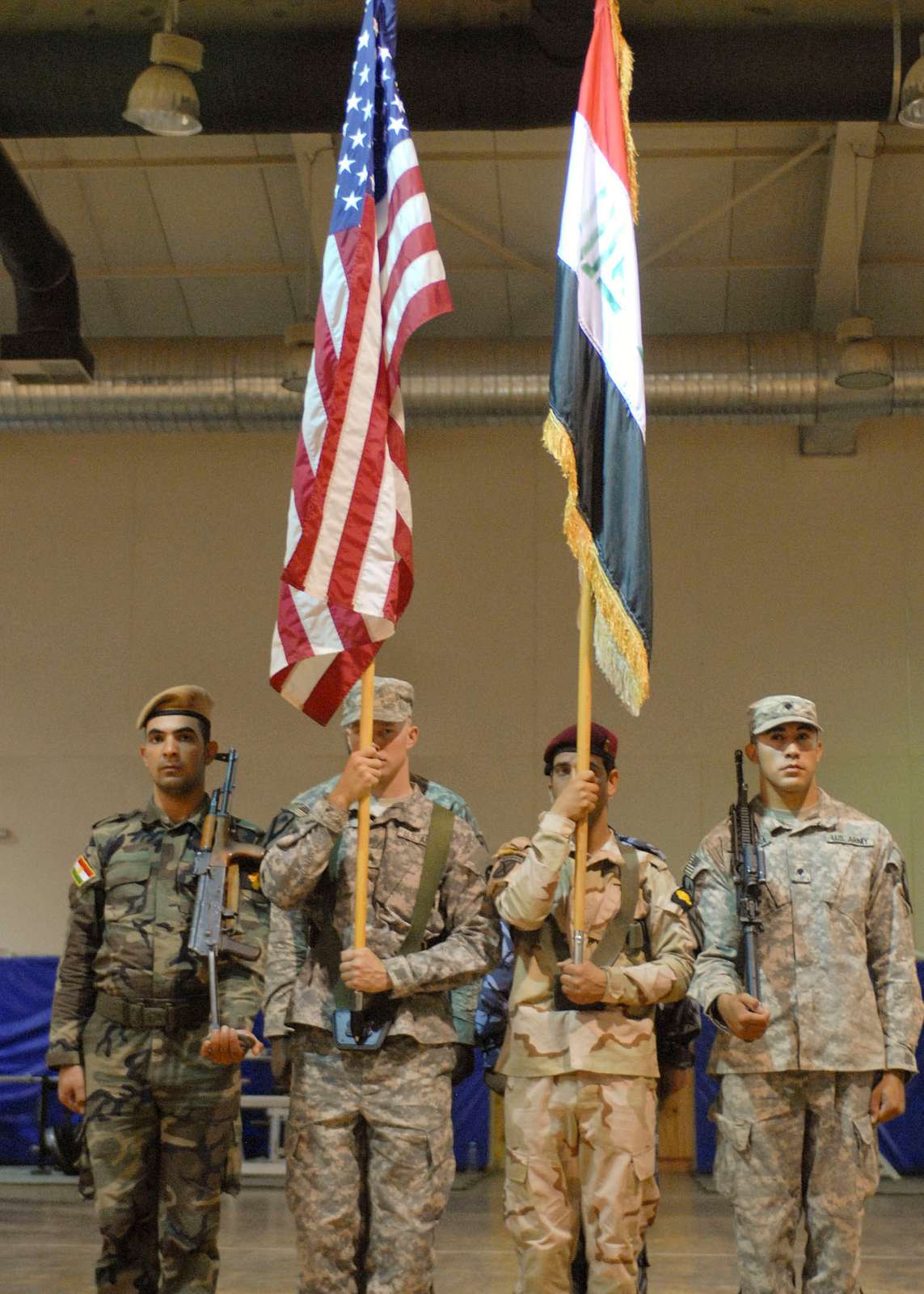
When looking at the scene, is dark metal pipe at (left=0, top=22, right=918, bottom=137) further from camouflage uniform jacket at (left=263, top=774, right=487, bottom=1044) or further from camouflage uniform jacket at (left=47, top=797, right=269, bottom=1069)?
camouflage uniform jacket at (left=263, top=774, right=487, bottom=1044)

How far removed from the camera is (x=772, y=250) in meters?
10.2

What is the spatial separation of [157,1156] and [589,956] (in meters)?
1.29

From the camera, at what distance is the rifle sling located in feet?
12.7

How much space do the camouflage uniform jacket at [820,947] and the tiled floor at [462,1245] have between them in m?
1.81

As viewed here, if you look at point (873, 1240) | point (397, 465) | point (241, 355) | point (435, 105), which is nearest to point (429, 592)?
point (241, 355)

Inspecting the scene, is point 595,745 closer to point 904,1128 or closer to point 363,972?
point 363,972

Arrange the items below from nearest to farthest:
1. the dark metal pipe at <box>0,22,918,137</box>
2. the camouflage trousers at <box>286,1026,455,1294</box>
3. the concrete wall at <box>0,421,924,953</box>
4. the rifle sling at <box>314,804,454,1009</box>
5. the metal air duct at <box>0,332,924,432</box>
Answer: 1. the camouflage trousers at <box>286,1026,455,1294</box>
2. the rifle sling at <box>314,804,454,1009</box>
3. the dark metal pipe at <box>0,22,918,137</box>
4. the metal air duct at <box>0,332,924,432</box>
5. the concrete wall at <box>0,421,924,953</box>

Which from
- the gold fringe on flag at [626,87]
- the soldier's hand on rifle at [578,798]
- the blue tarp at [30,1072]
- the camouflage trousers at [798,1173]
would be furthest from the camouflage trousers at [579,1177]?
the blue tarp at [30,1072]

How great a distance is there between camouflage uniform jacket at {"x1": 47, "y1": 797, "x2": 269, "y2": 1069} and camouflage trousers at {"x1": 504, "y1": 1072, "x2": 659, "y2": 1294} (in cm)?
87

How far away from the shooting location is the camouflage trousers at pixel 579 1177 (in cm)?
373

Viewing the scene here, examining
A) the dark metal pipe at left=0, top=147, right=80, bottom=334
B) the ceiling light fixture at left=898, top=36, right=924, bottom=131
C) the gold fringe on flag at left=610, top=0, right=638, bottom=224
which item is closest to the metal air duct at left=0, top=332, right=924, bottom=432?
the dark metal pipe at left=0, top=147, right=80, bottom=334

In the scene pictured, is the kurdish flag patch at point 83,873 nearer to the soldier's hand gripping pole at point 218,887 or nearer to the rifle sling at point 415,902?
the soldier's hand gripping pole at point 218,887

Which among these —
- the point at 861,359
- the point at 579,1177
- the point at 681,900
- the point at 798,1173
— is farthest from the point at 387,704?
the point at 861,359

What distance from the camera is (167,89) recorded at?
667 centimetres
